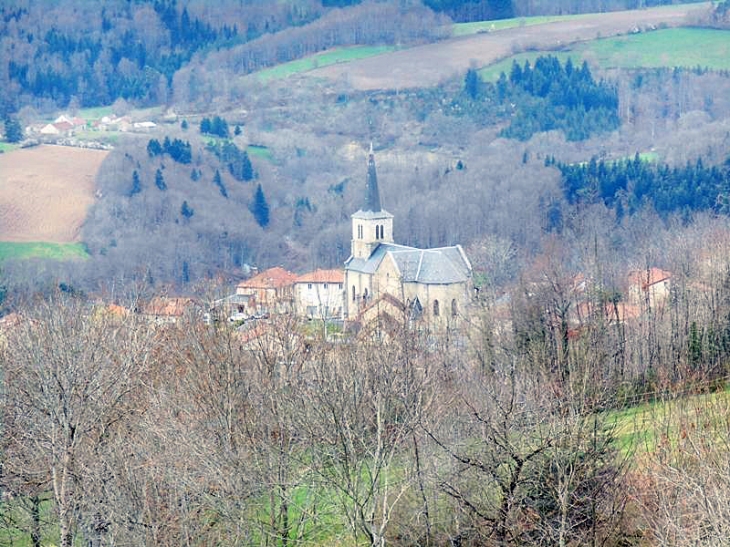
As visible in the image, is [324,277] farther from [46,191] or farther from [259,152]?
[259,152]

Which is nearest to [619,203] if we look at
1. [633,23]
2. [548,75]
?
[548,75]

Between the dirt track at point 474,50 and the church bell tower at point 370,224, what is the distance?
3119 inches

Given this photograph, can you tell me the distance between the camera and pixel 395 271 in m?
67.4

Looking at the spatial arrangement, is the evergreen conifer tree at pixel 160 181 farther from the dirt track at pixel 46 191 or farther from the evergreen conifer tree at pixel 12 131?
the evergreen conifer tree at pixel 12 131

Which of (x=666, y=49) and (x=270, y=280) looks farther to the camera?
(x=666, y=49)

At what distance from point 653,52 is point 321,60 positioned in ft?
143

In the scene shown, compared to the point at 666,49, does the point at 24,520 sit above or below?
above

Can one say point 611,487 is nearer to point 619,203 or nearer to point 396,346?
point 396,346

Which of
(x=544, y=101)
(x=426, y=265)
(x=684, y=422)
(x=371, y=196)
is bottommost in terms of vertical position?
(x=426, y=265)

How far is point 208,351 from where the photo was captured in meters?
25.2

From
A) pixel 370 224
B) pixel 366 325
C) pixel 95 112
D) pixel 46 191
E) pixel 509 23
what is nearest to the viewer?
pixel 366 325

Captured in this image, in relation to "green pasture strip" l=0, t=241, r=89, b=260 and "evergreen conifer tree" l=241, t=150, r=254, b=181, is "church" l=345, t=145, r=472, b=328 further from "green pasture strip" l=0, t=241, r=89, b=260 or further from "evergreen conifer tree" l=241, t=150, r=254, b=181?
"evergreen conifer tree" l=241, t=150, r=254, b=181

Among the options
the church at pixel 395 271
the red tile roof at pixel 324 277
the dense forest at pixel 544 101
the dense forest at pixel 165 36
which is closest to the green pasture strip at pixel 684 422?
the church at pixel 395 271

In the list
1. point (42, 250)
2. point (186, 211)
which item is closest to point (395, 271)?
point (42, 250)
